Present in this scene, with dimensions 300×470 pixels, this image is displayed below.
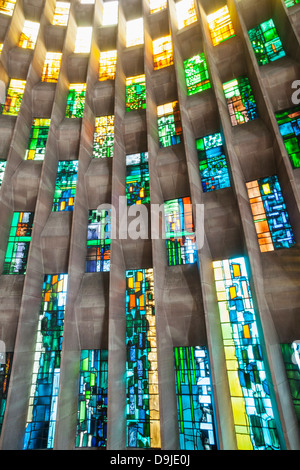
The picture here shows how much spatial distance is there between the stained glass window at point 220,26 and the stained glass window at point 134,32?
125 inches

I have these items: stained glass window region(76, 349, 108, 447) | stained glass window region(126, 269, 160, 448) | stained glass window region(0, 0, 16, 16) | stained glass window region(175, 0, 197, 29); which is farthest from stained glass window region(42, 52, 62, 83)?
stained glass window region(76, 349, 108, 447)

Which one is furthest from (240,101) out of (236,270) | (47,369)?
(47,369)

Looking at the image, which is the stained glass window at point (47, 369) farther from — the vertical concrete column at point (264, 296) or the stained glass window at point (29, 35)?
the stained glass window at point (29, 35)

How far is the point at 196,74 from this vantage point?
9703 mm

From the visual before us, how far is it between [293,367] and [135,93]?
10992 mm

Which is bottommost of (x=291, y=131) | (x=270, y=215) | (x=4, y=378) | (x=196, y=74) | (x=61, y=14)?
(x=4, y=378)

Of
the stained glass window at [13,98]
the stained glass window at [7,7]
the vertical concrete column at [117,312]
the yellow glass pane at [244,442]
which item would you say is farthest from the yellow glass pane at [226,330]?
the stained glass window at [7,7]

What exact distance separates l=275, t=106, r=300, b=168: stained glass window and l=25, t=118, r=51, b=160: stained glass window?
28.4 feet

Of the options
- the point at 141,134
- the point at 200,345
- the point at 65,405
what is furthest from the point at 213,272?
the point at 141,134

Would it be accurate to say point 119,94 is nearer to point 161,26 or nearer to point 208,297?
point 161,26

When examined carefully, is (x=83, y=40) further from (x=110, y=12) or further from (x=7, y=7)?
(x=7, y=7)

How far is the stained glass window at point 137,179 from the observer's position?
8.83 m

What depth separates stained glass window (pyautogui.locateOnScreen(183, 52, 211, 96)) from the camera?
30.9ft

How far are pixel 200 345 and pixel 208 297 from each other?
1.41 meters
